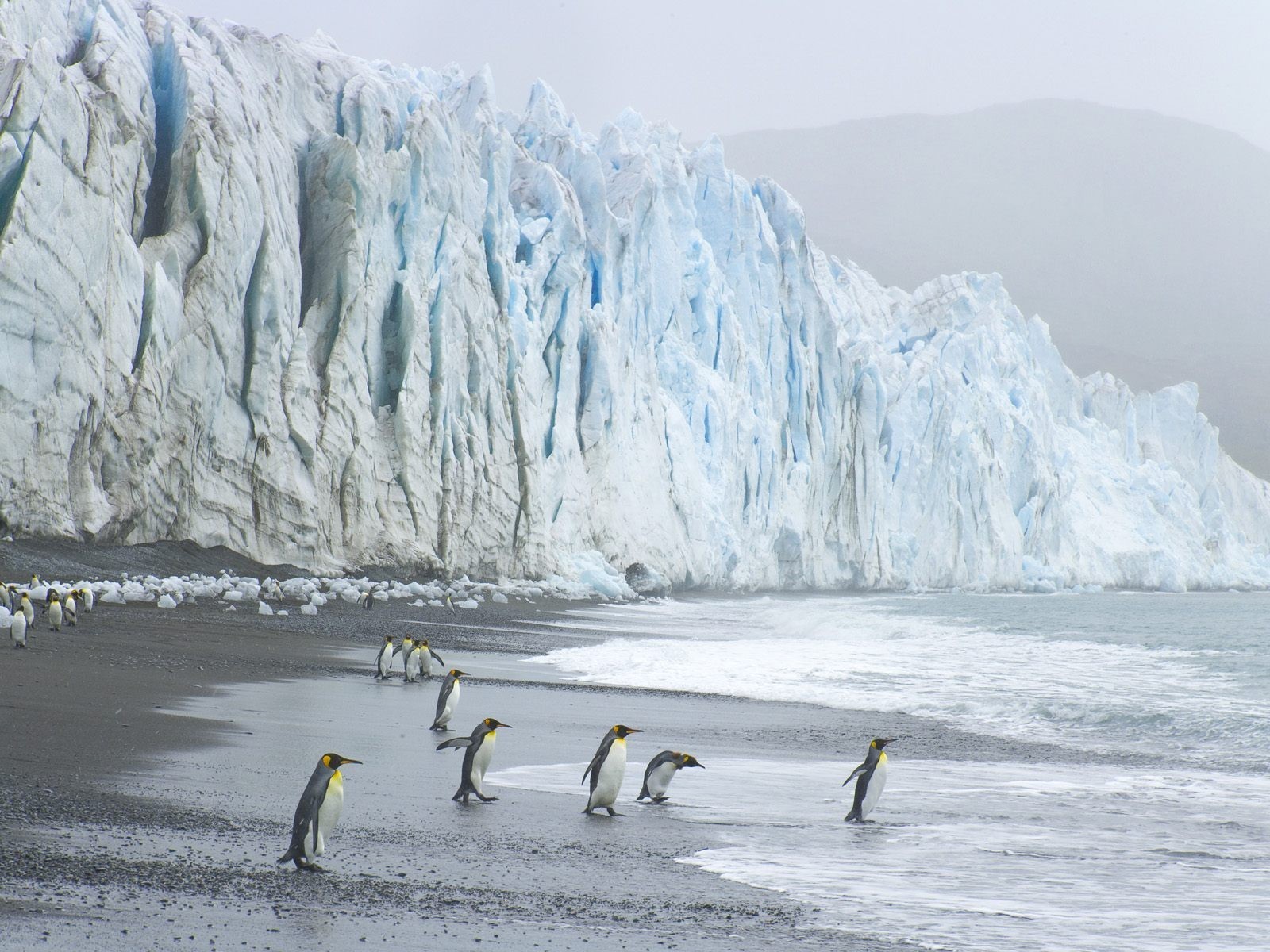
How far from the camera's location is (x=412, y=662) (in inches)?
542

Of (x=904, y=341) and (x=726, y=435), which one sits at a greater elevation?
(x=904, y=341)

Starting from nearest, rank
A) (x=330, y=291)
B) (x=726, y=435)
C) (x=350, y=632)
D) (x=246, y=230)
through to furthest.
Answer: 1. (x=350, y=632)
2. (x=246, y=230)
3. (x=330, y=291)
4. (x=726, y=435)

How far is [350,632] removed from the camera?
19.2m

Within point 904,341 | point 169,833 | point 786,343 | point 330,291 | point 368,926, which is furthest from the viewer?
point 904,341

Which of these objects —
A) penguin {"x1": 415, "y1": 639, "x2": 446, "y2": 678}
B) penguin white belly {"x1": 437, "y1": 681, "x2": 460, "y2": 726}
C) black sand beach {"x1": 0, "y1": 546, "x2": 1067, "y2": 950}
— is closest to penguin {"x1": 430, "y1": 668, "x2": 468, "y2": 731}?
penguin white belly {"x1": 437, "y1": 681, "x2": 460, "y2": 726}

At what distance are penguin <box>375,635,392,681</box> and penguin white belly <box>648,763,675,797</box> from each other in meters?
6.82

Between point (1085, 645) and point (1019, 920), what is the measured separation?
2086 cm

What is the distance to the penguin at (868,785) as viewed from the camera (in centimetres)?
676

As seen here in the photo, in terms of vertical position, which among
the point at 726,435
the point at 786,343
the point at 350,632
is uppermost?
the point at 786,343

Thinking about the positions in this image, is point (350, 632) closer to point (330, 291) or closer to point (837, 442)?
point (330, 291)

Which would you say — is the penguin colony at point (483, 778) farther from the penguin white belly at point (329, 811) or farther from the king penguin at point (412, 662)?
the king penguin at point (412, 662)

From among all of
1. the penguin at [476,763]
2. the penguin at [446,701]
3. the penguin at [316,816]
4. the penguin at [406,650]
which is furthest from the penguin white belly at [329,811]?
the penguin at [406,650]

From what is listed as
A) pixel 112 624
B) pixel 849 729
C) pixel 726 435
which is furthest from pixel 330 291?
pixel 849 729

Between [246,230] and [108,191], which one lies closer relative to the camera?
[108,191]
